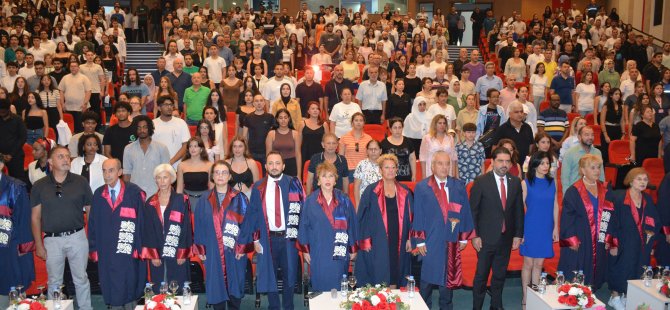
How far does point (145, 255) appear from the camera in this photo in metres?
5.92

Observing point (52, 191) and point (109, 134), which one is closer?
point (52, 191)

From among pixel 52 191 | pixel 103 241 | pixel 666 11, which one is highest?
pixel 666 11

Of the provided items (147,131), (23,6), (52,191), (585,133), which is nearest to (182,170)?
(147,131)

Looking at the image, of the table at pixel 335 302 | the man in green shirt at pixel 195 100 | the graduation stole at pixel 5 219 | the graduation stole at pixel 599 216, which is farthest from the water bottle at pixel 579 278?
the man in green shirt at pixel 195 100

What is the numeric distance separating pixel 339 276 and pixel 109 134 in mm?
3551

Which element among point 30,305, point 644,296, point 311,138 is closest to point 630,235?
point 644,296

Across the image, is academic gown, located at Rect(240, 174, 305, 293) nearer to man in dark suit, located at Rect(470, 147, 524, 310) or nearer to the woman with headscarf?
man in dark suit, located at Rect(470, 147, 524, 310)

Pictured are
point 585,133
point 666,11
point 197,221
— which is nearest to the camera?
point 197,221

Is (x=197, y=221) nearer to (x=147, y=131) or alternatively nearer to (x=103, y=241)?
(x=103, y=241)

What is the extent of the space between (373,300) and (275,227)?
4.75 ft

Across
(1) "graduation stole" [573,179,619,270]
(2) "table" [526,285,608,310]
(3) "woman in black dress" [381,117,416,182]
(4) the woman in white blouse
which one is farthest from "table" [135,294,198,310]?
(1) "graduation stole" [573,179,619,270]

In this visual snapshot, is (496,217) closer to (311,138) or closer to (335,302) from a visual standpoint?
(335,302)

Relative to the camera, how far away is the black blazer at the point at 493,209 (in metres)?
6.00

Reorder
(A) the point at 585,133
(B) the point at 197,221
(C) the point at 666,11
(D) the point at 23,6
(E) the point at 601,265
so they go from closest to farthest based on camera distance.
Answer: (B) the point at 197,221 → (E) the point at 601,265 → (A) the point at 585,133 → (D) the point at 23,6 → (C) the point at 666,11
